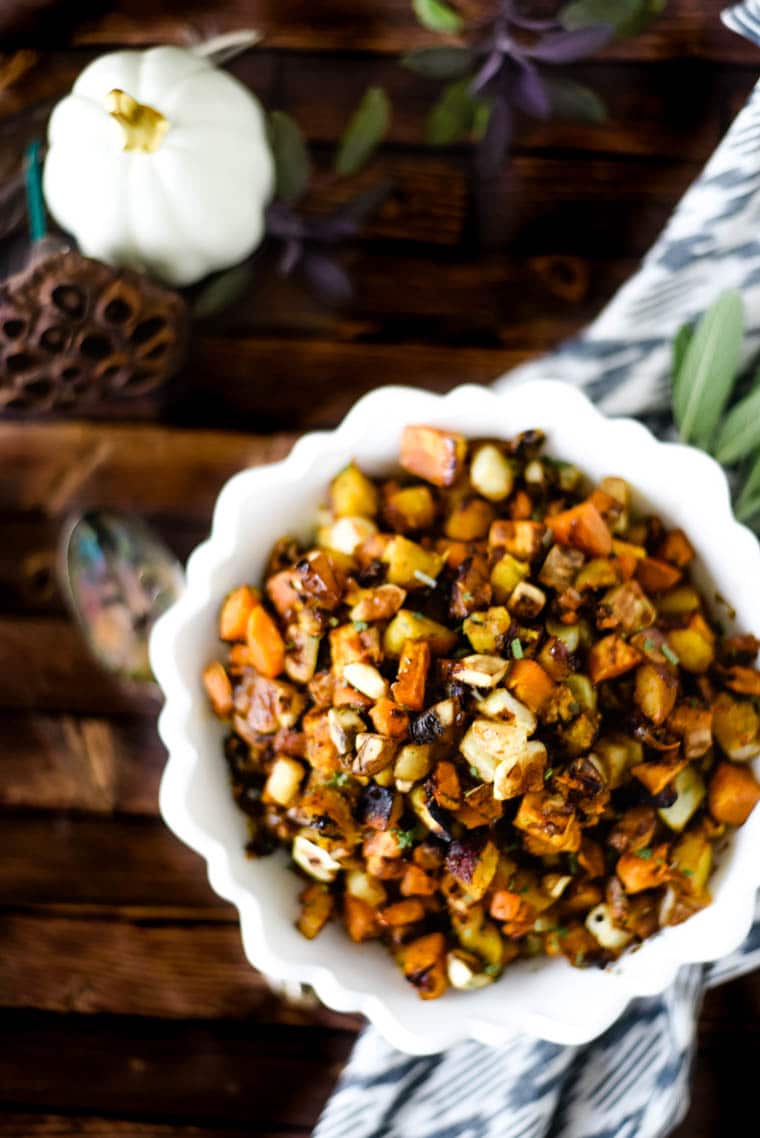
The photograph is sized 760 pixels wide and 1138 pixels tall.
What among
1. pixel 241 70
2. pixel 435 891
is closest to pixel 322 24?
pixel 241 70

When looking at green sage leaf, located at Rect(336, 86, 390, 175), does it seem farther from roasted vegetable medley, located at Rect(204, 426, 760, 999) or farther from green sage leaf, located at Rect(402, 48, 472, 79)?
roasted vegetable medley, located at Rect(204, 426, 760, 999)

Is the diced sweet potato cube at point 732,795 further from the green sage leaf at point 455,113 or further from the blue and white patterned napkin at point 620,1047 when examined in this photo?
the green sage leaf at point 455,113

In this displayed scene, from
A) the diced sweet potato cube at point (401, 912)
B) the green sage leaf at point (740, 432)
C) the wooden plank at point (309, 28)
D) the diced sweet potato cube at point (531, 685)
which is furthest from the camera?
the wooden plank at point (309, 28)

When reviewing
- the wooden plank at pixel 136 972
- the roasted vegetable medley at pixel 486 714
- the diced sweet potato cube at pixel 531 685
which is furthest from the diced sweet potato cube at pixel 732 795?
the wooden plank at pixel 136 972

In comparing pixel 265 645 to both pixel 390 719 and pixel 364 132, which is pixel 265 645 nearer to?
pixel 390 719

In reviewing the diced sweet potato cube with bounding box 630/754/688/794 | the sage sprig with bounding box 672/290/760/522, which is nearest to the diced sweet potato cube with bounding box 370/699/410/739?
the diced sweet potato cube with bounding box 630/754/688/794
